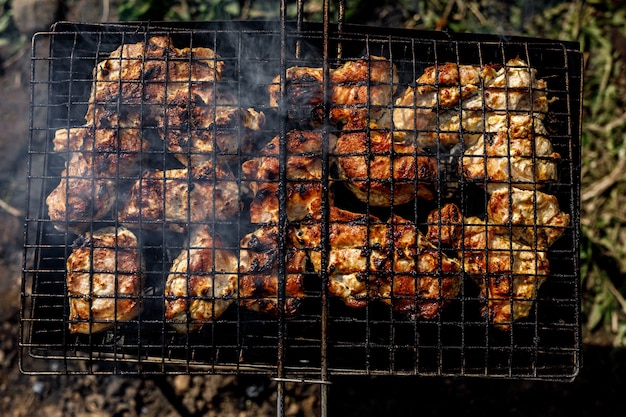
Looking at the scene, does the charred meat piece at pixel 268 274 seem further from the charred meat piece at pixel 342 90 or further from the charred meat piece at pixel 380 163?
the charred meat piece at pixel 342 90

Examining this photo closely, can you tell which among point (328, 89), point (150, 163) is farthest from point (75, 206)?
point (328, 89)

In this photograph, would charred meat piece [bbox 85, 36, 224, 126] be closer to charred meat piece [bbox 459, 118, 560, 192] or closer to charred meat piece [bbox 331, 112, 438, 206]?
charred meat piece [bbox 331, 112, 438, 206]

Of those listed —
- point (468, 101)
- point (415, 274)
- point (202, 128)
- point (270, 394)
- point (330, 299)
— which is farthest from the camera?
point (270, 394)

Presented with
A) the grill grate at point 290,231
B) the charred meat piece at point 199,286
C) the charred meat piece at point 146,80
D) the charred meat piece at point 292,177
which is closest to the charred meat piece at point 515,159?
the grill grate at point 290,231

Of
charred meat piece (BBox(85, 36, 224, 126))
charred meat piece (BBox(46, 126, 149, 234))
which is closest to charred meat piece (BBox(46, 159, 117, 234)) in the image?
charred meat piece (BBox(46, 126, 149, 234))

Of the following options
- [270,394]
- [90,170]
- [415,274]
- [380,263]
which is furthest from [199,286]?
[270,394]

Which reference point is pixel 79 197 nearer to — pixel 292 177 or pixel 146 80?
pixel 146 80
